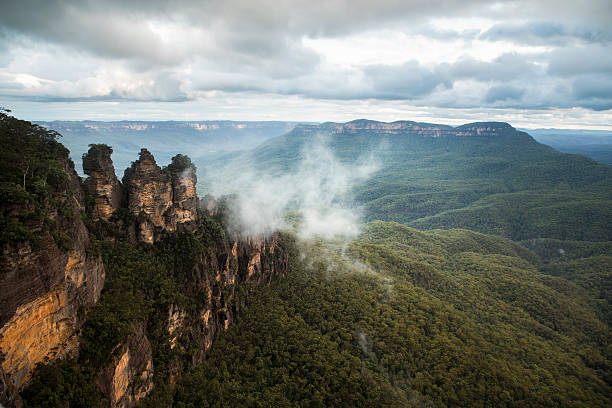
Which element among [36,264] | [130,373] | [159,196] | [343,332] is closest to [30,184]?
[36,264]

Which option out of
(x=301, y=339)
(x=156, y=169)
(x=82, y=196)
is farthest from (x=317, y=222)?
(x=82, y=196)

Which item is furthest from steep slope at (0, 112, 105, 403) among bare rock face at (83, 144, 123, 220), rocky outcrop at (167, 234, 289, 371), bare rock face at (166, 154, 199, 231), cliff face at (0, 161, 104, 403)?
bare rock face at (166, 154, 199, 231)

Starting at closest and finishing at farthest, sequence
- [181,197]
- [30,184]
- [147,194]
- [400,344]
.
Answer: [30,184], [147,194], [181,197], [400,344]

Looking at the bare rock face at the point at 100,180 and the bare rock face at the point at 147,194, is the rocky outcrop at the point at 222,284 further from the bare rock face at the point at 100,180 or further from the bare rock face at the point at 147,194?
the bare rock face at the point at 100,180

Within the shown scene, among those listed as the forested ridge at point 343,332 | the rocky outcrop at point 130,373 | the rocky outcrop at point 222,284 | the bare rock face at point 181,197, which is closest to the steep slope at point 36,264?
the forested ridge at point 343,332

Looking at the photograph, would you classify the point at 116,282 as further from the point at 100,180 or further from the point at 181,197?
the point at 181,197

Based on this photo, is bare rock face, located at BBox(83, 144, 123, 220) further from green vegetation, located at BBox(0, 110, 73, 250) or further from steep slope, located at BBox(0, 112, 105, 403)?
steep slope, located at BBox(0, 112, 105, 403)
